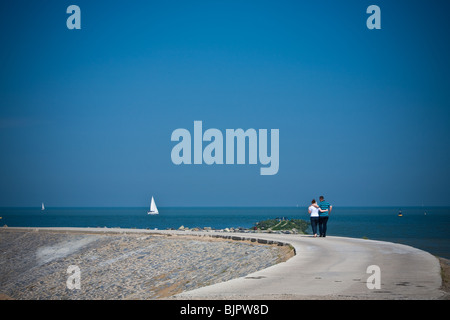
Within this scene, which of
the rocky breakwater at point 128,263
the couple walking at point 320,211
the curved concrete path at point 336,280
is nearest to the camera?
the curved concrete path at point 336,280

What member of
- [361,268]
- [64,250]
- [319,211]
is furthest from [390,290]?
[64,250]

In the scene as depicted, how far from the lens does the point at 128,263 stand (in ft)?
95.7

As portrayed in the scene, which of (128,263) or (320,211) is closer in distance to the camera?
(320,211)

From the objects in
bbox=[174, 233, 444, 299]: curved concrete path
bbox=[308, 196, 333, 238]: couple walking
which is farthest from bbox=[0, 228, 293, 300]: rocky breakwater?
bbox=[174, 233, 444, 299]: curved concrete path

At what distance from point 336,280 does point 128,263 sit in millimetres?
19007

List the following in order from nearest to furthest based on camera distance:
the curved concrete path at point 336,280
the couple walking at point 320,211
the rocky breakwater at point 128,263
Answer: the curved concrete path at point 336,280, the rocky breakwater at point 128,263, the couple walking at point 320,211

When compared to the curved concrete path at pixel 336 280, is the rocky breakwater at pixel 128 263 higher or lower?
lower

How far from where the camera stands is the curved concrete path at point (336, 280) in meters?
10.2

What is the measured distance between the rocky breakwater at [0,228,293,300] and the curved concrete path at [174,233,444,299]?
519cm

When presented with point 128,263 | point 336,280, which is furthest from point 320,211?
point 336,280

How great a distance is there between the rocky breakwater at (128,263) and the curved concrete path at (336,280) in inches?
204

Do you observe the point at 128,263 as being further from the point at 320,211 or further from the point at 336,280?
the point at 336,280

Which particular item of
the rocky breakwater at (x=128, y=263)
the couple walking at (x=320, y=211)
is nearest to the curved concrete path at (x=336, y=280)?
the rocky breakwater at (x=128, y=263)

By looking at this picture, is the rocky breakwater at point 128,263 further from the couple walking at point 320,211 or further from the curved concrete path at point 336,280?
the curved concrete path at point 336,280
